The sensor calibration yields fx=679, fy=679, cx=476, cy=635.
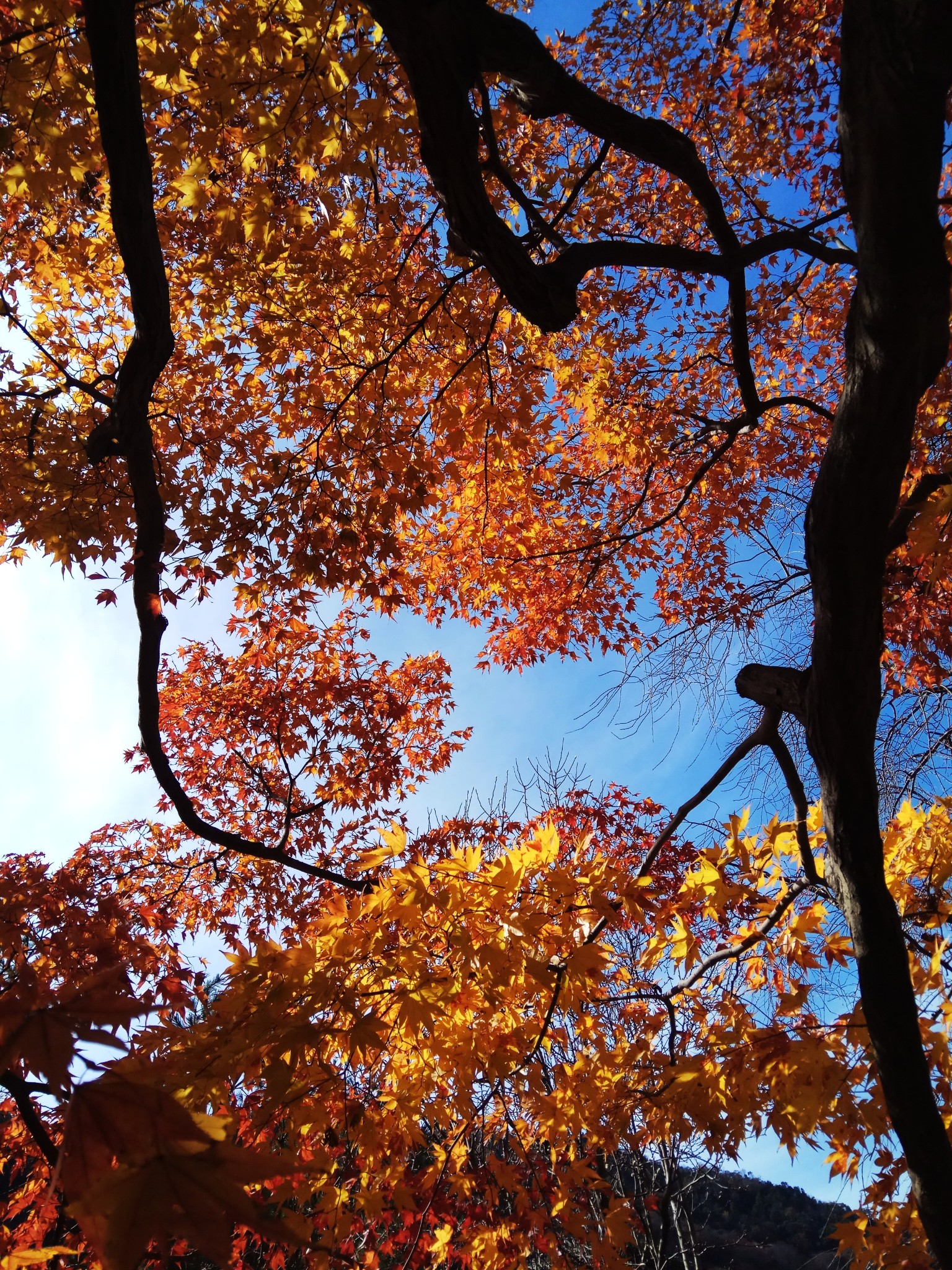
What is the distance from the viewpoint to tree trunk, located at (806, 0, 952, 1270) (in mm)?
1883

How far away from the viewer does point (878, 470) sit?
226cm

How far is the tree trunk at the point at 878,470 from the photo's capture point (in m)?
1.88

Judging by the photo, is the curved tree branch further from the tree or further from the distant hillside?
the distant hillside

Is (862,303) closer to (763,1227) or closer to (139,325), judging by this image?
(139,325)

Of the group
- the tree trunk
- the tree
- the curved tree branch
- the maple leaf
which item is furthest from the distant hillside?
the maple leaf

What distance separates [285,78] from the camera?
11.1ft

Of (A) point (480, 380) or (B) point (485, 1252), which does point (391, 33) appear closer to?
(A) point (480, 380)

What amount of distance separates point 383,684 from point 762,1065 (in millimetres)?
6521

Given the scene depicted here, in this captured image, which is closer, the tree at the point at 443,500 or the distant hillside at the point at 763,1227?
the tree at the point at 443,500

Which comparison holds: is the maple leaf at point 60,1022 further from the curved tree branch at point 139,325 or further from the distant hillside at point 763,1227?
the distant hillside at point 763,1227

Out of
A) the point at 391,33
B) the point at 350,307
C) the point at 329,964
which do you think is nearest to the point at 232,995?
the point at 329,964

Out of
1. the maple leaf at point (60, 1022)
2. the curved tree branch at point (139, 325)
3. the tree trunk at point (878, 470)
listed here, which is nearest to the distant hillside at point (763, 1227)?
the tree trunk at point (878, 470)

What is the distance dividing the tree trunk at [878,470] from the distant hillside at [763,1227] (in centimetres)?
1561

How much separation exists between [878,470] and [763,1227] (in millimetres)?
20766
